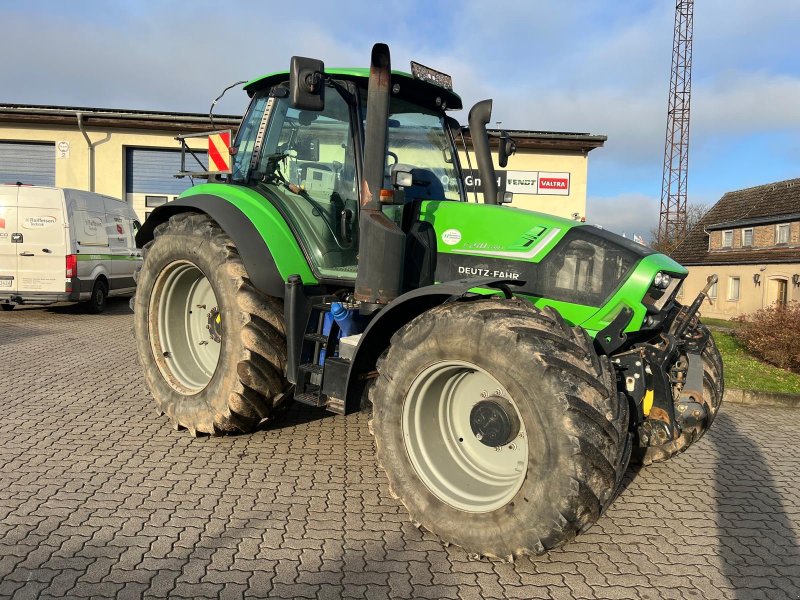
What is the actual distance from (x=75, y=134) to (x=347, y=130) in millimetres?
15150

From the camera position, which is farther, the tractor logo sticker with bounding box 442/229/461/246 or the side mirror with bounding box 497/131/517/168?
the side mirror with bounding box 497/131/517/168

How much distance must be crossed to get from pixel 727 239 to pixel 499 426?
112 ft

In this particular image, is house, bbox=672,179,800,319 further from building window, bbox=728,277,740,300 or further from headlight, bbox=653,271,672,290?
headlight, bbox=653,271,672,290

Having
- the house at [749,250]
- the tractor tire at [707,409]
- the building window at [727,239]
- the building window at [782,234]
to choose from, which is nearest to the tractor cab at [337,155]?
the tractor tire at [707,409]

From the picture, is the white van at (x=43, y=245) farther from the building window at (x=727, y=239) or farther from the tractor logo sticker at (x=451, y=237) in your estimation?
the building window at (x=727, y=239)

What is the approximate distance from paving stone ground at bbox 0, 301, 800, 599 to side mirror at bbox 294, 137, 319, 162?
2.16m

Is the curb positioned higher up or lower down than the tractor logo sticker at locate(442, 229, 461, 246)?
lower down

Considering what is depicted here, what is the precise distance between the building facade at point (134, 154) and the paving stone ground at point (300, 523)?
12525mm

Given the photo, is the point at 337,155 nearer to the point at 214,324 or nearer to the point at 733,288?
the point at 214,324

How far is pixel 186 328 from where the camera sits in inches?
216

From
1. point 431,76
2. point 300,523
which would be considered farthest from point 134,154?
point 300,523

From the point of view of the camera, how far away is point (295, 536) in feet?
11.0

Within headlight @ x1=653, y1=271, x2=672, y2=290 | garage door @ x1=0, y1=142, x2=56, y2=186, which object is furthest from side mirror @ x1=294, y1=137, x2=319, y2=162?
garage door @ x1=0, y1=142, x2=56, y2=186

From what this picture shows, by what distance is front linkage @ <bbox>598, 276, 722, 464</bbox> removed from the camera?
3.39 m
